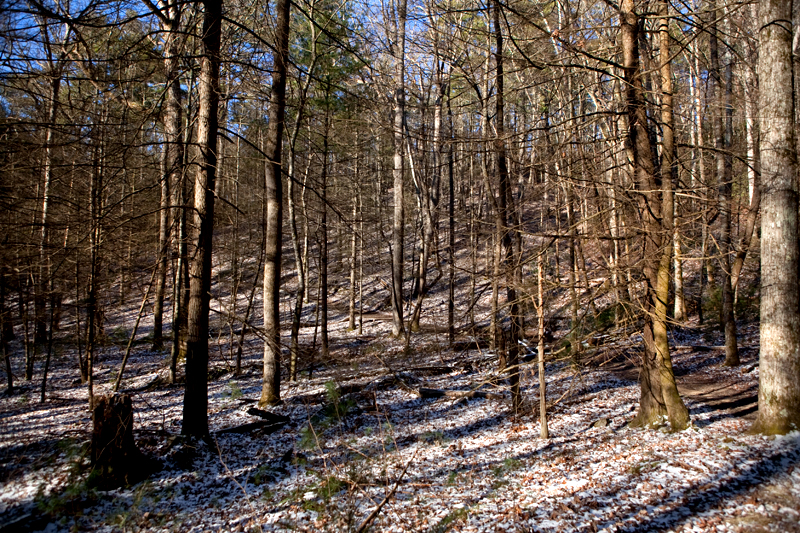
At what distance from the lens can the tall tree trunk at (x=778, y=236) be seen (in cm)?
570

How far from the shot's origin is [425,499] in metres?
5.36

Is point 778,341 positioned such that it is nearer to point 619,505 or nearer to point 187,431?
point 619,505

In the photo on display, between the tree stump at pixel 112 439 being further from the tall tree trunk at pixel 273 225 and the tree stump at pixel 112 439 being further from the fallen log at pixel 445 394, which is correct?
the fallen log at pixel 445 394

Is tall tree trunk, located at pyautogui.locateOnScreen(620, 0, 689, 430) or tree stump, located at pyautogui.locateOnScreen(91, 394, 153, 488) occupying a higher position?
tall tree trunk, located at pyautogui.locateOnScreen(620, 0, 689, 430)

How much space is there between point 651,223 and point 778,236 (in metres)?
1.50

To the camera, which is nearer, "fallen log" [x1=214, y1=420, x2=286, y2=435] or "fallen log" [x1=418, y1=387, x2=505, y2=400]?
"fallen log" [x1=214, y1=420, x2=286, y2=435]

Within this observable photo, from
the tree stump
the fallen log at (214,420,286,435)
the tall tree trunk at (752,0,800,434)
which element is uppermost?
the tall tree trunk at (752,0,800,434)

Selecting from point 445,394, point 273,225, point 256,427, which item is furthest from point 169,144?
point 445,394

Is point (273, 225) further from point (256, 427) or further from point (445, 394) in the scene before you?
point (445, 394)

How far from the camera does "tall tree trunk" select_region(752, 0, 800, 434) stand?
5695 mm

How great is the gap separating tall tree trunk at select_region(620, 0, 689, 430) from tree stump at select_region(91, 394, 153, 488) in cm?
694

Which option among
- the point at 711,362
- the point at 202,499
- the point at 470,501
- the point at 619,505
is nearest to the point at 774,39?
the point at 619,505

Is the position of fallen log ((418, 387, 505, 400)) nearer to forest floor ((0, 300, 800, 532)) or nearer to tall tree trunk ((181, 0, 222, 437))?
forest floor ((0, 300, 800, 532))

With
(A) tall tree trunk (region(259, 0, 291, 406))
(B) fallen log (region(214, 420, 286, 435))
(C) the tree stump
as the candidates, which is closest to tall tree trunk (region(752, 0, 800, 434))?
(B) fallen log (region(214, 420, 286, 435))
